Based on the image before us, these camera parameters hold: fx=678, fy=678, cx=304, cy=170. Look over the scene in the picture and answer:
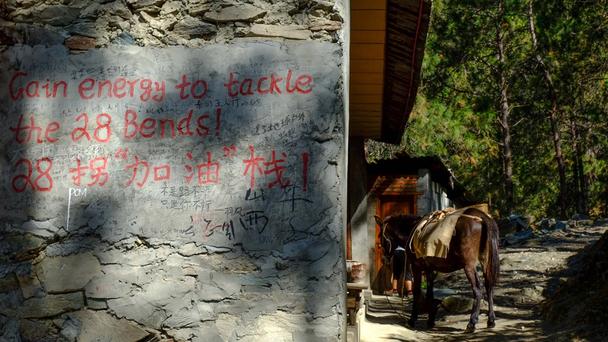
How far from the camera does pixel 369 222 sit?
14500 millimetres

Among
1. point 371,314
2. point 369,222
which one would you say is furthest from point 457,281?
point 371,314

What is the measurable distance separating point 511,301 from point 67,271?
8.40 meters

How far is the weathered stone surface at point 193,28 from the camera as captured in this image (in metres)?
4.19

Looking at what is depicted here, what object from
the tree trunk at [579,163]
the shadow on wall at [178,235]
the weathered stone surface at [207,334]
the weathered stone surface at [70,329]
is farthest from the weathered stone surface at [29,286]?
the tree trunk at [579,163]

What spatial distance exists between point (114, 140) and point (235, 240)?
0.97 m

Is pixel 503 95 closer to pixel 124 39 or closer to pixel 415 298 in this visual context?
pixel 415 298

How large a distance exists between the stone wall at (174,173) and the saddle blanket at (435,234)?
4653mm

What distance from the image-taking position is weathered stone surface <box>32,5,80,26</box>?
429cm

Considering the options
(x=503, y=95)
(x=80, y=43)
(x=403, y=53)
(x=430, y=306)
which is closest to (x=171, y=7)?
(x=80, y=43)

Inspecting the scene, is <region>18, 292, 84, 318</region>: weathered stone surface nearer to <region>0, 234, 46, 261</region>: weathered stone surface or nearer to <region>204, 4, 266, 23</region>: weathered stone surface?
<region>0, 234, 46, 261</region>: weathered stone surface

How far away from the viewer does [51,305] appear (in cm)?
403

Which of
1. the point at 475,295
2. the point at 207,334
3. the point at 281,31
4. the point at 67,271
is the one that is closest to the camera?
the point at 207,334

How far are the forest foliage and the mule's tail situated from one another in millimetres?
9005

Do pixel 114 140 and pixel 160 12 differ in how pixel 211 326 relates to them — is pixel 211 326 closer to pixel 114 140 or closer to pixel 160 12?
pixel 114 140
